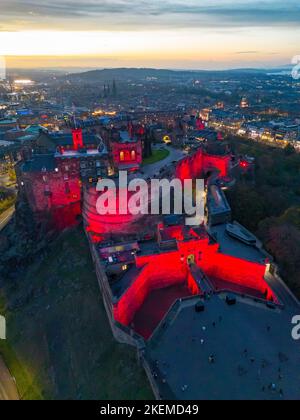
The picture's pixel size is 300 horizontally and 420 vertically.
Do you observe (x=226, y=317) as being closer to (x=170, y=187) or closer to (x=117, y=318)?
(x=117, y=318)

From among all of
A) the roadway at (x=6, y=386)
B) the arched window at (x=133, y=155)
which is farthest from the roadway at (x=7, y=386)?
the arched window at (x=133, y=155)

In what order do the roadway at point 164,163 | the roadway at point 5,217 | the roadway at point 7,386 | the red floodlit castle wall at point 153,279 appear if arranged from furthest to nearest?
the roadway at point 5,217 → the roadway at point 164,163 → the roadway at point 7,386 → the red floodlit castle wall at point 153,279

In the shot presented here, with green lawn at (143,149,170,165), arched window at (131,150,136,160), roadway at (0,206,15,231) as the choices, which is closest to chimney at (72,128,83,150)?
arched window at (131,150,136,160)

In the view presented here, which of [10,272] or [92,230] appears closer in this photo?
[92,230]

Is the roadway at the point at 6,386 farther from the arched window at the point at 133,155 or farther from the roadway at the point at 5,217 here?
the arched window at the point at 133,155

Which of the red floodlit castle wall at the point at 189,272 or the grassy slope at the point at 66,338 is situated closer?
the grassy slope at the point at 66,338

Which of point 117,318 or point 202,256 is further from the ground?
point 202,256

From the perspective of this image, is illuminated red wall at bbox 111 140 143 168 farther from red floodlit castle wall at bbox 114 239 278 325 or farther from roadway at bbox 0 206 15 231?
roadway at bbox 0 206 15 231
